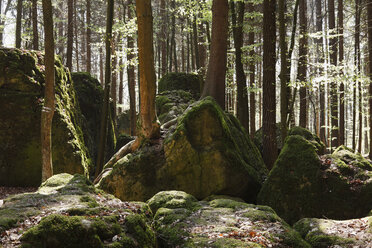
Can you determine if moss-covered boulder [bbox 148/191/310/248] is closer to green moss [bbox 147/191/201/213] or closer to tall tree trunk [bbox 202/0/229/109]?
green moss [bbox 147/191/201/213]

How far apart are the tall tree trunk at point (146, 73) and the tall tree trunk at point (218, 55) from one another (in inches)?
86.1

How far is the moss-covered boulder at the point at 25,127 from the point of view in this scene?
10188mm

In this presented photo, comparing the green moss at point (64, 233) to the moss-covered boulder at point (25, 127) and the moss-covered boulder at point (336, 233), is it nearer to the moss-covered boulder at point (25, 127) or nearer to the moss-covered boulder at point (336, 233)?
the moss-covered boulder at point (336, 233)

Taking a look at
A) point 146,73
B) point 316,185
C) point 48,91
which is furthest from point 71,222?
point 146,73

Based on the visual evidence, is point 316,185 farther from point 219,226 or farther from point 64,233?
point 64,233

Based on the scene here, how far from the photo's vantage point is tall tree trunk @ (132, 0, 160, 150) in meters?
8.44

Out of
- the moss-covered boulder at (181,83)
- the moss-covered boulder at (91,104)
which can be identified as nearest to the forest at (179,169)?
the moss-covered boulder at (91,104)

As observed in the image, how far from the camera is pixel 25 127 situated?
1046 centimetres

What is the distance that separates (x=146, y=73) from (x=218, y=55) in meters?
2.84

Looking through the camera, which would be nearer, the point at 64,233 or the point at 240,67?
the point at 64,233

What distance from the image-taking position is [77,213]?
3.37 metres

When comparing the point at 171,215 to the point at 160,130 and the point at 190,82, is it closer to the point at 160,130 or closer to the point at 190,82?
the point at 160,130

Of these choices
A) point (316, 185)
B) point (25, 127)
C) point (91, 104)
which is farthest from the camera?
point (91, 104)

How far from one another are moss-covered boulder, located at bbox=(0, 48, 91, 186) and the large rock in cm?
291
